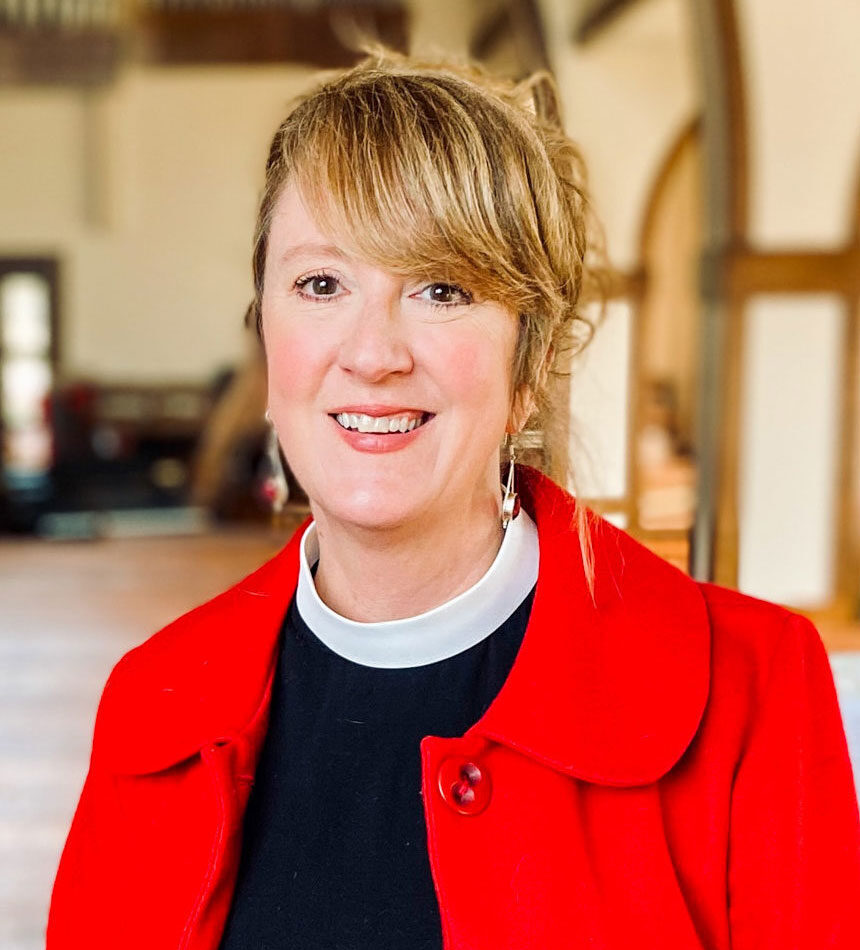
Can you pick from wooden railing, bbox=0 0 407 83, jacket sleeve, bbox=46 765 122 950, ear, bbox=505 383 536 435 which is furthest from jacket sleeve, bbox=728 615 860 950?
wooden railing, bbox=0 0 407 83

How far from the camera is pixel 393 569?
119 centimetres

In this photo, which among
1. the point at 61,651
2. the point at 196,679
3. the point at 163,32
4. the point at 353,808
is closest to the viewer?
the point at 353,808

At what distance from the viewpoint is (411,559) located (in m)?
1.19

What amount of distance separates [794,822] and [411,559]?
433 millimetres

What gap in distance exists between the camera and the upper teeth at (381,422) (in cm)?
111

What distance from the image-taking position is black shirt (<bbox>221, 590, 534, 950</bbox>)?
1111 millimetres

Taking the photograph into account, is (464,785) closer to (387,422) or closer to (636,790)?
(636,790)

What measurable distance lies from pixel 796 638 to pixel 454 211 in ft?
1.65

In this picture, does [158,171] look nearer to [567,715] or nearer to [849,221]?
[849,221]

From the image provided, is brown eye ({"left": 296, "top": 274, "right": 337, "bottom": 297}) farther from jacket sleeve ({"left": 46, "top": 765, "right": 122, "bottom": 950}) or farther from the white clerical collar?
jacket sleeve ({"left": 46, "top": 765, "right": 122, "bottom": 950})

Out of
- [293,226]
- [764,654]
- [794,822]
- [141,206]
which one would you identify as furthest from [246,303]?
[141,206]

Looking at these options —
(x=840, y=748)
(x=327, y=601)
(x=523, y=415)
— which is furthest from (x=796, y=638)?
(x=327, y=601)

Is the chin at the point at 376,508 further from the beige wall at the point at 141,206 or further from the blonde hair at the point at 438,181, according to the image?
the beige wall at the point at 141,206

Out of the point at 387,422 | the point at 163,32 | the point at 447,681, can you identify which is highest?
the point at 163,32
